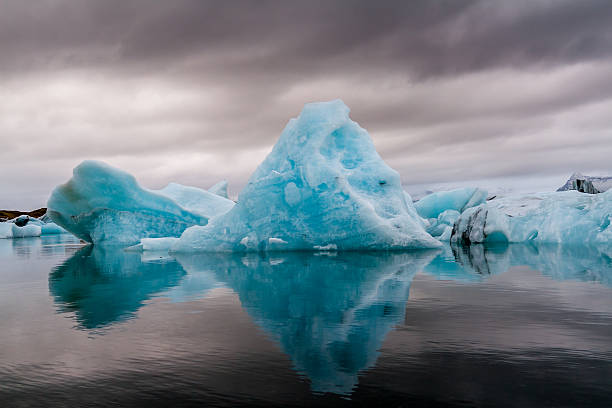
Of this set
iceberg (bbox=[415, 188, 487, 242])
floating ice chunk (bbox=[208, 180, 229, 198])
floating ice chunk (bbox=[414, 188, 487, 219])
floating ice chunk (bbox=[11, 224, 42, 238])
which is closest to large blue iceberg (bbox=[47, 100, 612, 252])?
iceberg (bbox=[415, 188, 487, 242])

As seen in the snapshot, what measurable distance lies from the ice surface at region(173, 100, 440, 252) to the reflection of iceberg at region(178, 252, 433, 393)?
423 centimetres

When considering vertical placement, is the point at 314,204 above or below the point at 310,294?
above

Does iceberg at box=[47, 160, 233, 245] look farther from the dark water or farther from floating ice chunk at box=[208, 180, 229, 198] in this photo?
the dark water

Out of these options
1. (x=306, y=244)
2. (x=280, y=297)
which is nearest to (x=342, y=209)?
(x=306, y=244)

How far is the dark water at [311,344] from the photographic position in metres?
2.83

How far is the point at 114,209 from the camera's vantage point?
75.9ft

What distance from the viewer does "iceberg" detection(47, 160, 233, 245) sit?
71.2ft

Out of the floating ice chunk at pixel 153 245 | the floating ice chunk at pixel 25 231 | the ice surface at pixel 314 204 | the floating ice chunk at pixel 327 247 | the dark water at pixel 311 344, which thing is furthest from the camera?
the floating ice chunk at pixel 25 231

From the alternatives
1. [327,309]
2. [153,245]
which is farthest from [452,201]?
[327,309]

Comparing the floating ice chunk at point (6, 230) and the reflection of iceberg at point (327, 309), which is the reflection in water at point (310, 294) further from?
the floating ice chunk at point (6, 230)

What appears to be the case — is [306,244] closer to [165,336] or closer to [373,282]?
[373,282]

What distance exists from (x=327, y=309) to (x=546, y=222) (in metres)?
17.8

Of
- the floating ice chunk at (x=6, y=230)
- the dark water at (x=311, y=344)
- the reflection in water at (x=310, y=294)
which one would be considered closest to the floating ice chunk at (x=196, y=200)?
the reflection in water at (x=310, y=294)

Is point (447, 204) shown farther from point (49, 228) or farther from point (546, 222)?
point (49, 228)
